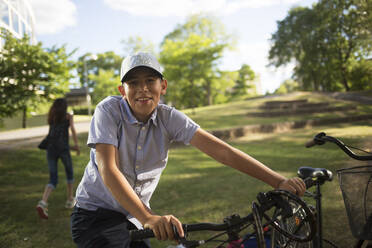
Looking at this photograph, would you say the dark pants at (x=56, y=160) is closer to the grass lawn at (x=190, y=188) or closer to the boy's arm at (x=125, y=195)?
the grass lawn at (x=190, y=188)

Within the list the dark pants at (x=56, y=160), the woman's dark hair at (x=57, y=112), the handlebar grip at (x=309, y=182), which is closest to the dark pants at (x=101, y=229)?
the handlebar grip at (x=309, y=182)

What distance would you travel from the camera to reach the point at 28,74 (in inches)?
547

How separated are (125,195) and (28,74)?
14436 mm

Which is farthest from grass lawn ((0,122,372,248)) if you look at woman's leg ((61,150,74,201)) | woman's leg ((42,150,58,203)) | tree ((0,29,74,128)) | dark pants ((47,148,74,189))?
tree ((0,29,74,128))

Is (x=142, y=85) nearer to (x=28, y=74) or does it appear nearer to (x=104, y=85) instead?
(x=28, y=74)

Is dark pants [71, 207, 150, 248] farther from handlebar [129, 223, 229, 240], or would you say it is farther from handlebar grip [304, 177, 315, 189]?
handlebar grip [304, 177, 315, 189]

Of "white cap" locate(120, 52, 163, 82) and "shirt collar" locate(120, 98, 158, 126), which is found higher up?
"white cap" locate(120, 52, 163, 82)

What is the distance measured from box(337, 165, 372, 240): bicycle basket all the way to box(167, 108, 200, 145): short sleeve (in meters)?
0.95

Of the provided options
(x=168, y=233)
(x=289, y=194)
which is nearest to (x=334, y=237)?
(x=289, y=194)

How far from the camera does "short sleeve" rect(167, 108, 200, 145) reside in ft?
6.53

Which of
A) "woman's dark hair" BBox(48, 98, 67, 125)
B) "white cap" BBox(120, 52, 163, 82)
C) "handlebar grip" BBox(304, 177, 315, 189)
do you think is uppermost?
"white cap" BBox(120, 52, 163, 82)

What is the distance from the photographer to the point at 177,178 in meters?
7.03

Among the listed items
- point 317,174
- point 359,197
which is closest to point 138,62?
point 317,174

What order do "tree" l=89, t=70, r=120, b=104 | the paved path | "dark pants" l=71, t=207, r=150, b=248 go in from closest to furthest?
"dark pants" l=71, t=207, r=150, b=248, the paved path, "tree" l=89, t=70, r=120, b=104
